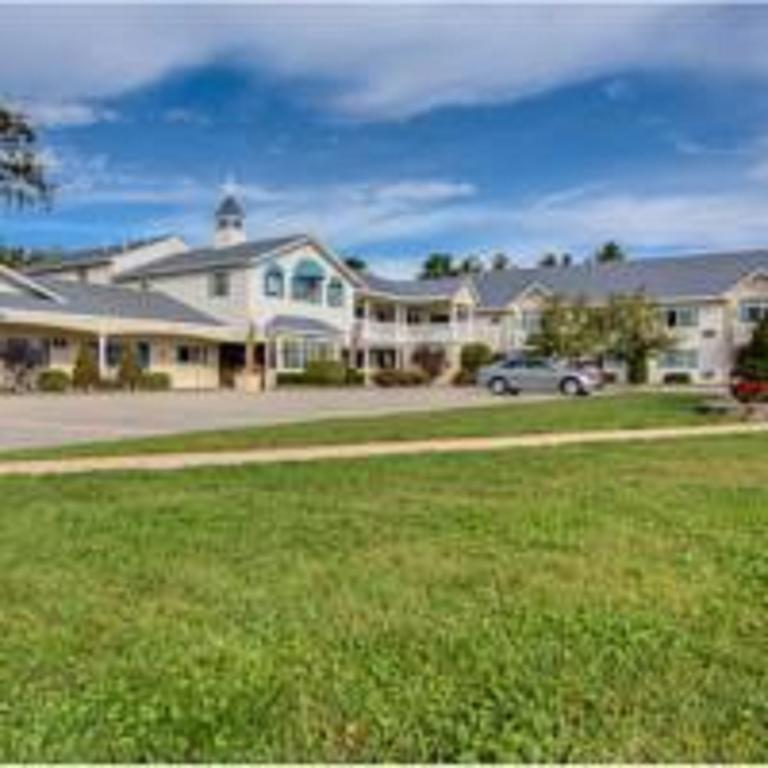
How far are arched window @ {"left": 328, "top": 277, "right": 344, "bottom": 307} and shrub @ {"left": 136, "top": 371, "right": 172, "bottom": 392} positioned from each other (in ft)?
41.5

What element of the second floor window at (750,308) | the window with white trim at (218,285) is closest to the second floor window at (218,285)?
the window with white trim at (218,285)

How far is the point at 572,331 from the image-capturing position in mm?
56625

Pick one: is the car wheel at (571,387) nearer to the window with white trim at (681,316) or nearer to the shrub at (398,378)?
the shrub at (398,378)

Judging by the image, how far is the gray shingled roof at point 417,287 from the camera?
6350 centimetres

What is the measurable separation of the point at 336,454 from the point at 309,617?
9.10 m

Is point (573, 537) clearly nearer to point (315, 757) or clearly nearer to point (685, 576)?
point (685, 576)

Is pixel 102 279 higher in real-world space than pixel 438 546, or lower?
higher

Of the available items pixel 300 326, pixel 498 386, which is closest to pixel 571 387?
pixel 498 386

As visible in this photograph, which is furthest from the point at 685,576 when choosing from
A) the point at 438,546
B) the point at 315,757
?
the point at 315,757

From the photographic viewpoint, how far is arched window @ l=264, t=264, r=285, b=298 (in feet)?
171

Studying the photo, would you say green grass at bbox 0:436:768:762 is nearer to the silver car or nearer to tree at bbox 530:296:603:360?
the silver car

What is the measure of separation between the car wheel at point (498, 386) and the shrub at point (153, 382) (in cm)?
1416

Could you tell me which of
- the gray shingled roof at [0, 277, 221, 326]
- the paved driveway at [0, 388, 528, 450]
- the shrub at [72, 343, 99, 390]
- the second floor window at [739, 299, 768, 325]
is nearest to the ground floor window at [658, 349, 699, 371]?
the second floor window at [739, 299, 768, 325]

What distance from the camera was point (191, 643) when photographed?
5547mm
